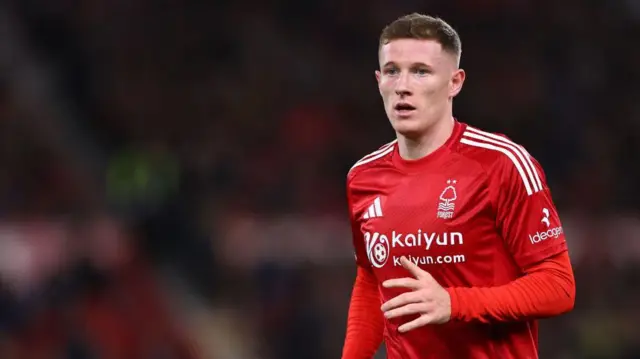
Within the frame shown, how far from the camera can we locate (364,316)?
422 cm

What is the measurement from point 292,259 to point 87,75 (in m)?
3.83

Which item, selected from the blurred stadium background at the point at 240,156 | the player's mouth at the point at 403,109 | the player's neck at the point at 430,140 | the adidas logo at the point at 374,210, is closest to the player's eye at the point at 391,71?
the player's mouth at the point at 403,109

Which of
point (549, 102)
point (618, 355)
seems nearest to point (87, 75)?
point (549, 102)

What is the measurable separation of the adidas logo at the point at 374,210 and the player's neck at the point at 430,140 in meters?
0.20

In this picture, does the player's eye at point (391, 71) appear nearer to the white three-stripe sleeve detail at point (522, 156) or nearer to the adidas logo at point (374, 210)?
the white three-stripe sleeve detail at point (522, 156)

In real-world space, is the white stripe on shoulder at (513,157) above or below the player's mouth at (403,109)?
below

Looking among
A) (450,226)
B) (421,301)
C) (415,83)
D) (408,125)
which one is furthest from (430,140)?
(421,301)

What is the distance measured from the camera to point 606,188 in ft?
32.1

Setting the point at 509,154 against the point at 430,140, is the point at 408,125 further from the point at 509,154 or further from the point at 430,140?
the point at 509,154

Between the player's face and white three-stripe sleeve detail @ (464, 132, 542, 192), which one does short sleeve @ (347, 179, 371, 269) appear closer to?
the player's face

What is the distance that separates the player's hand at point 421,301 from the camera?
11.3 ft

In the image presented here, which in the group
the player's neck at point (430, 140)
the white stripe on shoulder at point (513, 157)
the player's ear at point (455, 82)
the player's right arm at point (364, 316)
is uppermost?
the player's ear at point (455, 82)

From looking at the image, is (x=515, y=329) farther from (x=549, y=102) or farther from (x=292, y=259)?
(x=549, y=102)

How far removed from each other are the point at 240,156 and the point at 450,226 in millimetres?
6902
